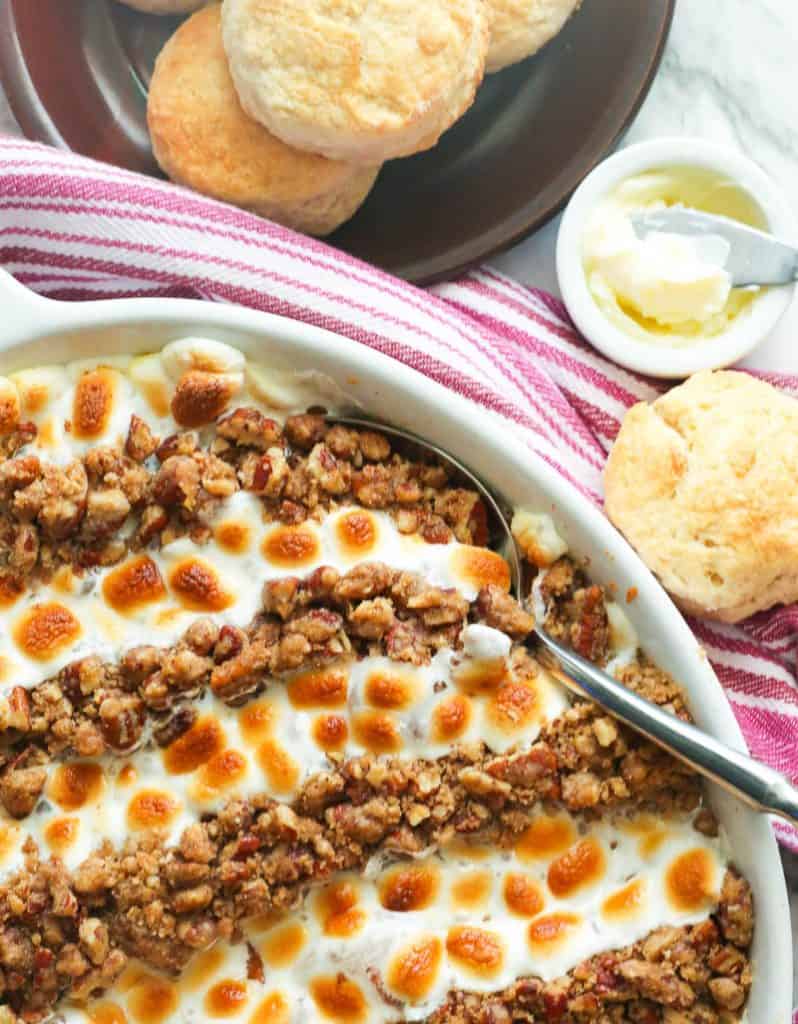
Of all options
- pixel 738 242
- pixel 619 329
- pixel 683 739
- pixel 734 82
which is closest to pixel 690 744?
pixel 683 739

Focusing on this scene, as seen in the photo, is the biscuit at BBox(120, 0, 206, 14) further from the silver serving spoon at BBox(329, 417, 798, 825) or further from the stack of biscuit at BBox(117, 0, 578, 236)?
the silver serving spoon at BBox(329, 417, 798, 825)

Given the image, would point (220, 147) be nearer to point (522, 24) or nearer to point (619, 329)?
point (522, 24)

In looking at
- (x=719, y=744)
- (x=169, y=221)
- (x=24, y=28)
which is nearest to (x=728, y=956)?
(x=719, y=744)

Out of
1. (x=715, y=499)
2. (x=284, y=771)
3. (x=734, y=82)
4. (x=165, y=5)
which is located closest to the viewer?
(x=284, y=771)

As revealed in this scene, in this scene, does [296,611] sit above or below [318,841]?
above

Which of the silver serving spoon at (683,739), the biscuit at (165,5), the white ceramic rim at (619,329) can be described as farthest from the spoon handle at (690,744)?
the biscuit at (165,5)

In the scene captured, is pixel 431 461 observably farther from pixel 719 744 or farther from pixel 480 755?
pixel 719 744
